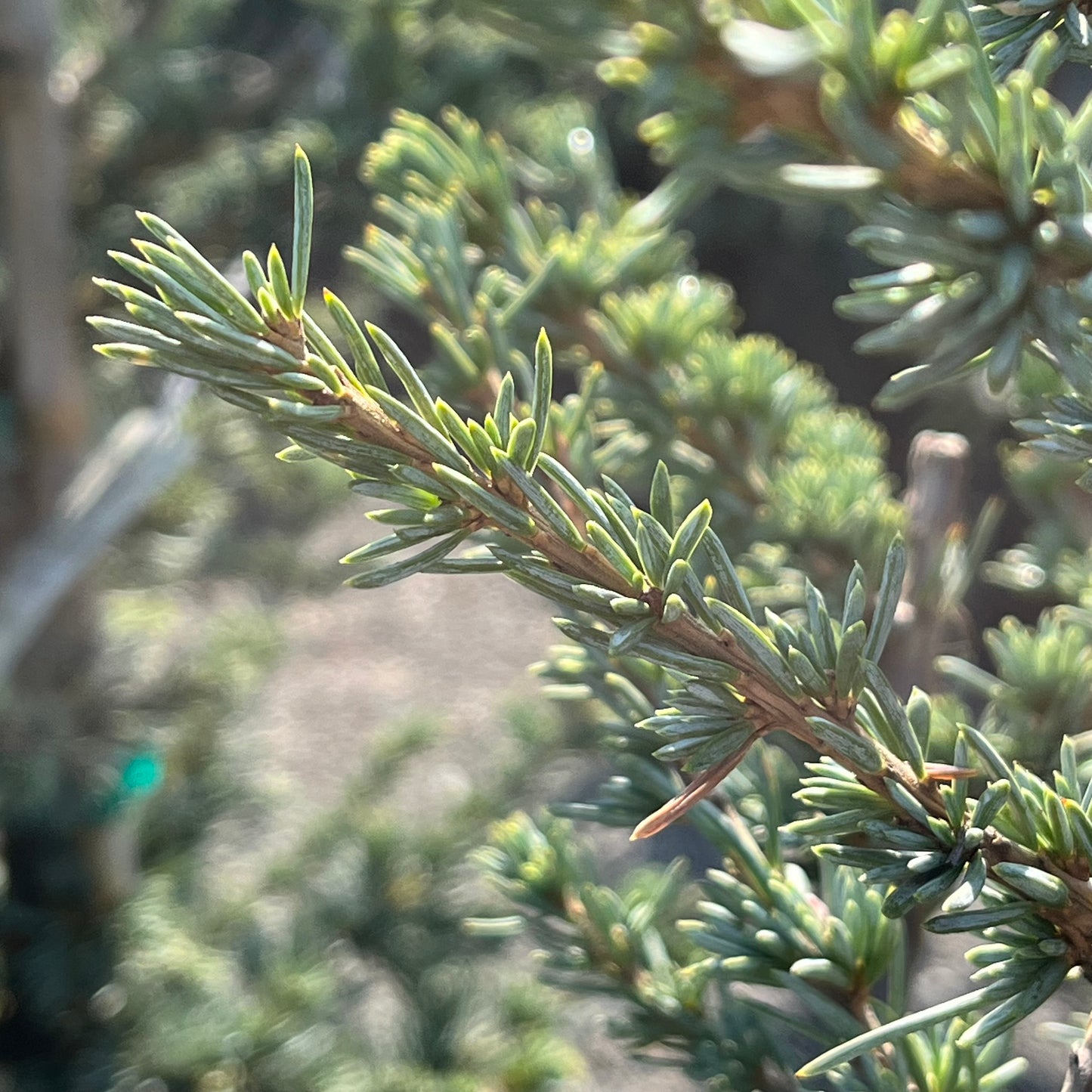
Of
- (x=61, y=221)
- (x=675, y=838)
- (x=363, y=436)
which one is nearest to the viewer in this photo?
(x=363, y=436)

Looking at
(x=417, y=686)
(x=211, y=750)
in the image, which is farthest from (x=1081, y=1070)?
(x=417, y=686)

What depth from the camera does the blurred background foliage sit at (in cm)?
57

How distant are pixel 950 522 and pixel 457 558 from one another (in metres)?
0.18

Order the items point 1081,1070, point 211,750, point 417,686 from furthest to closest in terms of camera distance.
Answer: point 417,686, point 211,750, point 1081,1070

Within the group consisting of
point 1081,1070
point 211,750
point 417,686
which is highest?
point 1081,1070

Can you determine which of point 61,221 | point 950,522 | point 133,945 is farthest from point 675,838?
point 950,522

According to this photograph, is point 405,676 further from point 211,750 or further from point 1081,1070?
point 1081,1070

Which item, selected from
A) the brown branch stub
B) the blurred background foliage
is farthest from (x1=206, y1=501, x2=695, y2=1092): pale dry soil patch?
the brown branch stub

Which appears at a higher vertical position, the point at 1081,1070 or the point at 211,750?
the point at 1081,1070

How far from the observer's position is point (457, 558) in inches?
4.9

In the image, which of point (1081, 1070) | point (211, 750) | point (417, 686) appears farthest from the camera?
point (417, 686)

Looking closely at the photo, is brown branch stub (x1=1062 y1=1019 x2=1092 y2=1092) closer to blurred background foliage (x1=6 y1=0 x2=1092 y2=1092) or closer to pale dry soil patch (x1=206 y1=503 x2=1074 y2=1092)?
blurred background foliage (x1=6 y1=0 x2=1092 y2=1092)

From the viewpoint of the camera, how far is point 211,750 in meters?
0.70

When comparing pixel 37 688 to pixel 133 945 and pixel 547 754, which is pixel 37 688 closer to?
pixel 133 945
